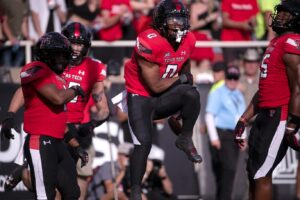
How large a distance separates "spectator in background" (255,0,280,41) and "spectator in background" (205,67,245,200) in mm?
1591

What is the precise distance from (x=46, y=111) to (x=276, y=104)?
225cm

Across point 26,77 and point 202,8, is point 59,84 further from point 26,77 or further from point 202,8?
point 202,8

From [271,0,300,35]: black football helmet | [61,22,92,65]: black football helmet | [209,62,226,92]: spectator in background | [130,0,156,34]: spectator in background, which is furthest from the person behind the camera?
[130,0,156,34]: spectator in background

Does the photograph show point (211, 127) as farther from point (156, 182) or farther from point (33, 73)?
point (33, 73)

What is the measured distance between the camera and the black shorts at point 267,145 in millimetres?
9523

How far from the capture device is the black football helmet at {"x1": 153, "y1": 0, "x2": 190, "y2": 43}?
9578 mm

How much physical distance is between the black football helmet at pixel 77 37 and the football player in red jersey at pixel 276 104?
7.17 ft

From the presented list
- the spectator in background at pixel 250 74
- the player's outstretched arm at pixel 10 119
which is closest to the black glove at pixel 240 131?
the player's outstretched arm at pixel 10 119

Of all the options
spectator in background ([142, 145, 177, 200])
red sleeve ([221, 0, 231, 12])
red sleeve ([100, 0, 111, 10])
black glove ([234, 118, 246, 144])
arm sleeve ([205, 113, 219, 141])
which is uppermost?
black glove ([234, 118, 246, 144])

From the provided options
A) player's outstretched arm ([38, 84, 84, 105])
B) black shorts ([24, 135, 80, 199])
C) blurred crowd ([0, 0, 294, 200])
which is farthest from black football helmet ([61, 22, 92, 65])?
blurred crowd ([0, 0, 294, 200])

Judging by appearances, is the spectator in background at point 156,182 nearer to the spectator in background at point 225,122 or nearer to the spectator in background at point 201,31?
the spectator in background at point 225,122

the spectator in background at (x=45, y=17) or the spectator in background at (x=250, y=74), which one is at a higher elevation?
the spectator in background at (x=45, y=17)

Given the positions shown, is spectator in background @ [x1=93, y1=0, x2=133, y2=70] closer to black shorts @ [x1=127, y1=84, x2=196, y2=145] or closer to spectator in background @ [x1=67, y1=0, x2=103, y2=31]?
spectator in background @ [x1=67, y1=0, x2=103, y2=31]

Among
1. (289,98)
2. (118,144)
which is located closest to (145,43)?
(289,98)
